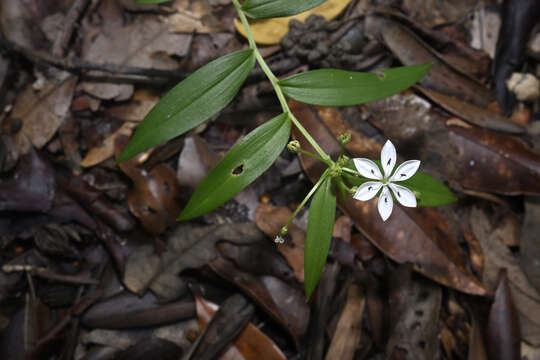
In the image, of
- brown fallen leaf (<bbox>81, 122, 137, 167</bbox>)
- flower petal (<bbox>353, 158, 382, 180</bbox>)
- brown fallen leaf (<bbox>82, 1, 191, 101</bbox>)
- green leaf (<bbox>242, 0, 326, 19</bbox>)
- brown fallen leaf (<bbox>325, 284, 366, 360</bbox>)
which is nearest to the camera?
flower petal (<bbox>353, 158, 382, 180</bbox>)

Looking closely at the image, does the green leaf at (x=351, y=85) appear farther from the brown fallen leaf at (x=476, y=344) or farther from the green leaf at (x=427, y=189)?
the brown fallen leaf at (x=476, y=344)

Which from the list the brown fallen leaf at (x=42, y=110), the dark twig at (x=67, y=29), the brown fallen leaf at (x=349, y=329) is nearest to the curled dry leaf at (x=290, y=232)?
the brown fallen leaf at (x=349, y=329)

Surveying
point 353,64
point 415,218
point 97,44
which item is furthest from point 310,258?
point 97,44

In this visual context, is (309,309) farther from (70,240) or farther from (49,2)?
(49,2)

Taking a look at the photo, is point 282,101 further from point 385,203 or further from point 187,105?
point 385,203

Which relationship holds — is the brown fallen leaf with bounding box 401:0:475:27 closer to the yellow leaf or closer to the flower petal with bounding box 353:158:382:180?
the yellow leaf

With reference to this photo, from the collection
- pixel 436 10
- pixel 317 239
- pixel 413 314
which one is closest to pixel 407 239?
pixel 413 314

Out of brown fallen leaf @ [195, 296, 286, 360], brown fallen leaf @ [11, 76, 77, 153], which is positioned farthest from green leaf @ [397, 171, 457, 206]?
brown fallen leaf @ [11, 76, 77, 153]
